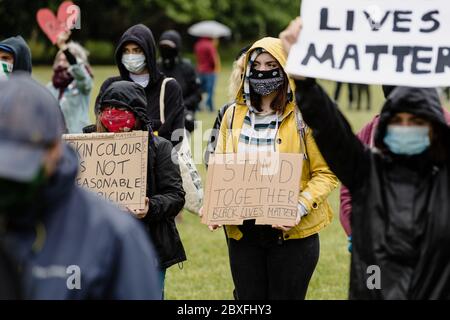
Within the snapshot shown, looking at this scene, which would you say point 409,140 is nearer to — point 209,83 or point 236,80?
point 236,80

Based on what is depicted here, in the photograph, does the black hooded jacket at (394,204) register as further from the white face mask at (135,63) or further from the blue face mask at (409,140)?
the white face mask at (135,63)

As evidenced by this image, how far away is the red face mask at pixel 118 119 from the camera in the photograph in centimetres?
596

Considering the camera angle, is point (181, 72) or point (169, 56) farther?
point (181, 72)

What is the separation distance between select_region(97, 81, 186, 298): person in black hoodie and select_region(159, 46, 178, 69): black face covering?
6.95m

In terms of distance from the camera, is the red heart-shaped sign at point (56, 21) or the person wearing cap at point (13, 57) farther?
the red heart-shaped sign at point (56, 21)

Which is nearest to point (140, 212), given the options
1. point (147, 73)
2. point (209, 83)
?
point (147, 73)

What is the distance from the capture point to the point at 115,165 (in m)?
6.04

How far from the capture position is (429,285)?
4.13 metres

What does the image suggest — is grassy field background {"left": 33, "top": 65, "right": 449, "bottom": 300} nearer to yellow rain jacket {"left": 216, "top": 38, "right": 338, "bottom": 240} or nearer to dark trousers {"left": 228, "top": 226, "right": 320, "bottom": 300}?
dark trousers {"left": 228, "top": 226, "right": 320, "bottom": 300}

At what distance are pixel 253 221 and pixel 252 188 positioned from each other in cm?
19

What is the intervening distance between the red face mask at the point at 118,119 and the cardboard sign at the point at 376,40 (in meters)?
1.71

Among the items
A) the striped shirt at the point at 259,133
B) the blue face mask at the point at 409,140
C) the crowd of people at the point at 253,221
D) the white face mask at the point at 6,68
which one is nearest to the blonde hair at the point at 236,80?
the crowd of people at the point at 253,221
